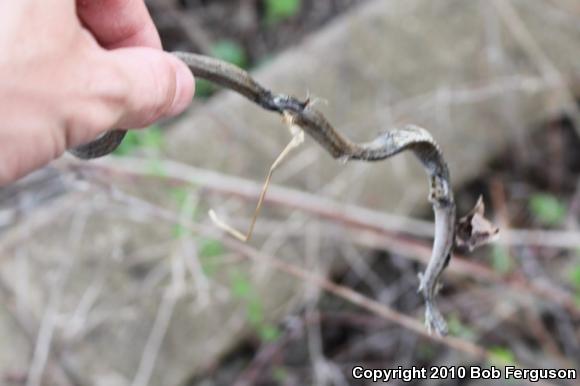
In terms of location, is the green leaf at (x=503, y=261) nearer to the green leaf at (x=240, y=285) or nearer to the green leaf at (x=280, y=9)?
the green leaf at (x=240, y=285)

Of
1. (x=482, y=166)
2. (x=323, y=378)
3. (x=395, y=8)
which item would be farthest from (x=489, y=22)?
(x=323, y=378)

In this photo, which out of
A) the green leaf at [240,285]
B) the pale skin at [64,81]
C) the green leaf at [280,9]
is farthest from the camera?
the green leaf at [280,9]

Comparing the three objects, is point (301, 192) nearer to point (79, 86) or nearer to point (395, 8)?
point (395, 8)

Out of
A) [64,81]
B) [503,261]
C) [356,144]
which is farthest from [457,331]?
[64,81]

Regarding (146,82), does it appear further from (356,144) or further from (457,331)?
(457,331)

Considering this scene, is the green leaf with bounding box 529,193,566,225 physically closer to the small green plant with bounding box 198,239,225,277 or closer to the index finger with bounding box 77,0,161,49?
the small green plant with bounding box 198,239,225,277

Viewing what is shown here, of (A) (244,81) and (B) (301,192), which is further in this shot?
(B) (301,192)

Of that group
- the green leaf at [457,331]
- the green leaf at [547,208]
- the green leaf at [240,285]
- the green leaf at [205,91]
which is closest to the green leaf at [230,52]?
the green leaf at [205,91]
